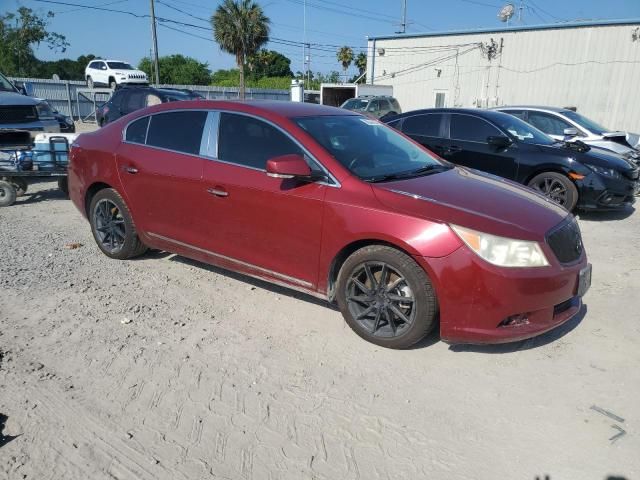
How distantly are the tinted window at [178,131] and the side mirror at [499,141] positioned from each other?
4827mm

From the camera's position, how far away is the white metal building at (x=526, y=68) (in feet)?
68.3

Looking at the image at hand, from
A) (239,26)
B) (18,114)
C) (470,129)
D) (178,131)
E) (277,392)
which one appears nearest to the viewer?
(277,392)

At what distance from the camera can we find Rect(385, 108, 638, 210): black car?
7.30m

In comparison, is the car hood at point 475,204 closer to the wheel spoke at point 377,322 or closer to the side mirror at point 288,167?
the side mirror at point 288,167

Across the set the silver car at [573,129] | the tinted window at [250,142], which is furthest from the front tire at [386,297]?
the silver car at [573,129]

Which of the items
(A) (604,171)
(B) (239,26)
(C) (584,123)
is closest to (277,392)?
(A) (604,171)

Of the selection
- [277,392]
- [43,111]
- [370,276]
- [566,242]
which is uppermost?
[43,111]

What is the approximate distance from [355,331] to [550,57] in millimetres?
23290

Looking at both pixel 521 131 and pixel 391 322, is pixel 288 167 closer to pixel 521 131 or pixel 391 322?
pixel 391 322

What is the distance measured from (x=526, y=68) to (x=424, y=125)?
18122 mm

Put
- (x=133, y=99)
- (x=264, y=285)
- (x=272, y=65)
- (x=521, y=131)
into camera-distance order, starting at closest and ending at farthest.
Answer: (x=264, y=285) < (x=521, y=131) < (x=133, y=99) < (x=272, y=65)

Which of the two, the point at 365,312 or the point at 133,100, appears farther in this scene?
the point at 133,100

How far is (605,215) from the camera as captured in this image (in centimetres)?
811

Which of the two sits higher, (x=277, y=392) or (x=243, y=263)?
(x=243, y=263)
